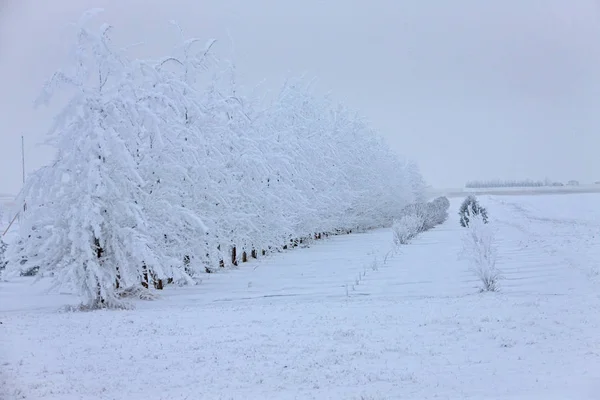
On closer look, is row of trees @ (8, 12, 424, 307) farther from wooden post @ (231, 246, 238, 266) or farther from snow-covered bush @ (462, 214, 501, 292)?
snow-covered bush @ (462, 214, 501, 292)

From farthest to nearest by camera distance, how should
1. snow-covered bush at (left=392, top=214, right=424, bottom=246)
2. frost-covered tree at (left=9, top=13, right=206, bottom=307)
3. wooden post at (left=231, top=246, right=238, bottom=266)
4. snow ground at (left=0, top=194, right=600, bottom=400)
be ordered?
snow-covered bush at (left=392, top=214, right=424, bottom=246) < wooden post at (left=231, top=246, right=238, bottom=266) < frost-covered tree at (left=9, top=13, right=206, bottom=307) < snow ground at (left=0, top=194, right=600, bottom=400)

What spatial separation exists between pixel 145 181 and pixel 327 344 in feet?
30.7

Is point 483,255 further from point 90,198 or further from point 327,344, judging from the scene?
point 90,198

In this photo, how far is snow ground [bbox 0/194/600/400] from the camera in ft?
23.8

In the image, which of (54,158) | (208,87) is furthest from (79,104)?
(208,87)

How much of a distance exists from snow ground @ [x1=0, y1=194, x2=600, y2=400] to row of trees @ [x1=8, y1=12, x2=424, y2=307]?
147cm

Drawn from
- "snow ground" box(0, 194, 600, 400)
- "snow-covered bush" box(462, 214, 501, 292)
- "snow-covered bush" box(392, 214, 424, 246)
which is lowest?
"snow ground" box(0, 194, 600, 400)

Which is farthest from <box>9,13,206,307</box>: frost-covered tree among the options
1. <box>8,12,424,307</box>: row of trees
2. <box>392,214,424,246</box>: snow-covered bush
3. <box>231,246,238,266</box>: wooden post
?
<box>392,214,424,246</box>: snow-covered bush

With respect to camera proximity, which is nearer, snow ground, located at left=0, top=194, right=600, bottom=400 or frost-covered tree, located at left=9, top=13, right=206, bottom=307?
snow ground, located at left=0, top=194, right=600, bottom=400

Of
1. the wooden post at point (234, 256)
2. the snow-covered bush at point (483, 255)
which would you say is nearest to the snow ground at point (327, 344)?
the snow-covered bush at point (483, 255)

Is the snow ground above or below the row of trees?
below

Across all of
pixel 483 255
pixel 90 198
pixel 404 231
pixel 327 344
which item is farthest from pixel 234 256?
pixel 327 344

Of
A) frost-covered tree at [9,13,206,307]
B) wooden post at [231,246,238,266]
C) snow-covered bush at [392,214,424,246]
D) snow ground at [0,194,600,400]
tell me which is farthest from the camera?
snow-covered bush at [392,214,424,246]

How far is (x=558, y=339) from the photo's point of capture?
9.19m
